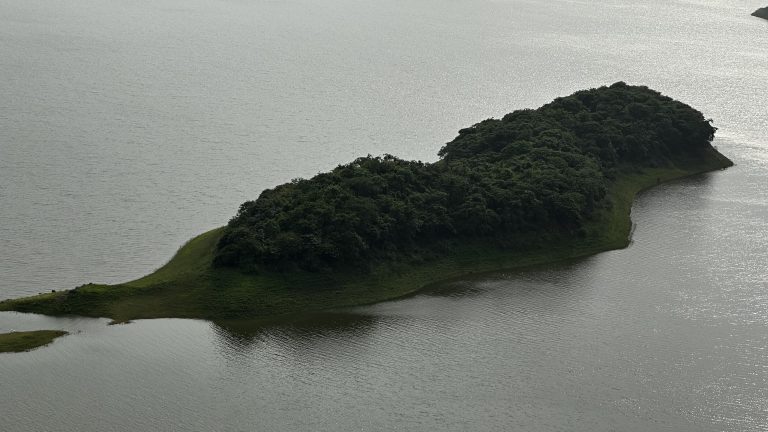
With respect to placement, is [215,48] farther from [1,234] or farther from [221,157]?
[1,234]

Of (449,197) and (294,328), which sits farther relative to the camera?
(449,197)

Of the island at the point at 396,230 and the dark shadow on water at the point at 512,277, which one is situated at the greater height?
the island at the point at 396,230

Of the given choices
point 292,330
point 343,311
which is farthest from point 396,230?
point 292,330

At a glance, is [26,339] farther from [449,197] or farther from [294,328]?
[449,197]

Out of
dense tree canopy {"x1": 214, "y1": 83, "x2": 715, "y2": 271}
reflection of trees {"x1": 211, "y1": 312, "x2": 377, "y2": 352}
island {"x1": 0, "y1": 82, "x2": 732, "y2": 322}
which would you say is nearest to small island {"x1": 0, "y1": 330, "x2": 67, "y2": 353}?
island {"x1": 0, "y1": 82, "x2": 732, "y2": 322}

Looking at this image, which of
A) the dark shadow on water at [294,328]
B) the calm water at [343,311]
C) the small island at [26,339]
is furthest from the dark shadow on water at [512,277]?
the small island at [26,339]

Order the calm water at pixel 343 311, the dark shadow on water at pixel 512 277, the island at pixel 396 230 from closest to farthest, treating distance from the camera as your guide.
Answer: the calm water at pixel 343 311
the island at pixel 396 230
the dark shadow on water at pixel 512 277

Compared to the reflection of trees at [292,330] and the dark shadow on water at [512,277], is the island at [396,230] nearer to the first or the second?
the dark shadow on water at [512,277]
